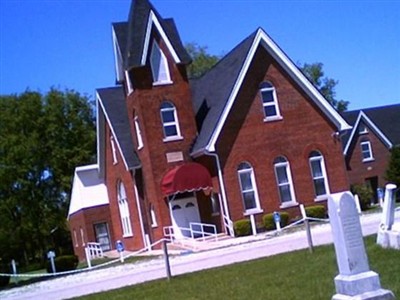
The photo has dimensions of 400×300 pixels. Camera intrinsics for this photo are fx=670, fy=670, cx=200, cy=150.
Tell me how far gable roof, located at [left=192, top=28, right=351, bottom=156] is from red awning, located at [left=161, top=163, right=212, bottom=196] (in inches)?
40.1

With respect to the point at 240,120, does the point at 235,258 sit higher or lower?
lower

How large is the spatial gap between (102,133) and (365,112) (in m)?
27.4

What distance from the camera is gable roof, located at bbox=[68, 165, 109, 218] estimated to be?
48.8 m

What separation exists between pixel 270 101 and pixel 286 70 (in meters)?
1.89

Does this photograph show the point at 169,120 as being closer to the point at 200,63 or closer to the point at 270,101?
the point at 270,101

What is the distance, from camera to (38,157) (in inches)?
2520

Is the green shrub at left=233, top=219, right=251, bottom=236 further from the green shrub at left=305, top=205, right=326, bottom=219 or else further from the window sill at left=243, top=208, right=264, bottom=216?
the green shrub at left=305, top=205, right=326, bottom=219

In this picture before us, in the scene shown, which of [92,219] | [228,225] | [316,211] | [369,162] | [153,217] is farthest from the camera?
[369,162]

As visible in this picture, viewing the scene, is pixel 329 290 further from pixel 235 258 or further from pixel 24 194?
pixel 24 194

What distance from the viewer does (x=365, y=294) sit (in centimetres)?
872

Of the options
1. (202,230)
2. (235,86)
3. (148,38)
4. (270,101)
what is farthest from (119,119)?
(270,101)

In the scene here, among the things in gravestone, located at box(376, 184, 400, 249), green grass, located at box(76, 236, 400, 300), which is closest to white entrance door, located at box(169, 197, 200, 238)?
green grass, located at box(76, 236, 400, 300)

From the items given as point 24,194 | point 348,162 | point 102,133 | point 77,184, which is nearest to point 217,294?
point 102,133

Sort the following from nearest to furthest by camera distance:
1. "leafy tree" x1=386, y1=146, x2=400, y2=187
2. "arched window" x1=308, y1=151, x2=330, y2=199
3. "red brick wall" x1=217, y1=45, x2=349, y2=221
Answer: "red brick wall" x1=217, y1=45, x2=349, y2=221 → "arched window" x1=308, y1=151, x2=330, y2=199 → "leafy tree" x1=386, y1=146, x2=400, y2=187
